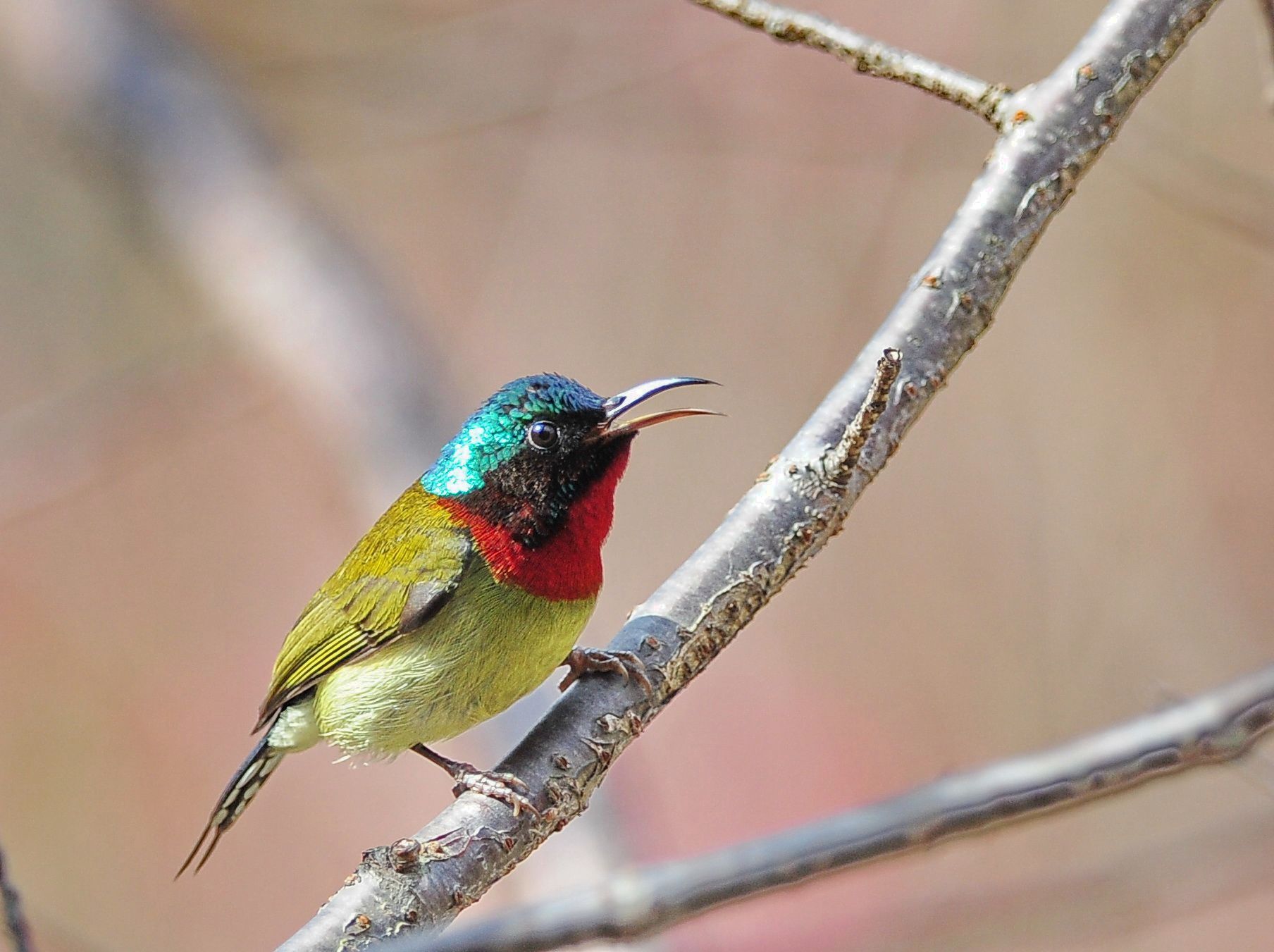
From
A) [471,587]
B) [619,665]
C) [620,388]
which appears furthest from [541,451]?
[620,388]

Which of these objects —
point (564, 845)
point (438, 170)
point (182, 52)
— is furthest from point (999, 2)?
point (564, 845)

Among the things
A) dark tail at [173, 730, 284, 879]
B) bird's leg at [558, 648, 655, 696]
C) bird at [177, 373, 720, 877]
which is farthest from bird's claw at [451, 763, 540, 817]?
dark tail at [173, 730, 284, 879]

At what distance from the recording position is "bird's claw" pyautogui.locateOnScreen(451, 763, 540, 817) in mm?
2574

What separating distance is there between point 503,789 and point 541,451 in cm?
129

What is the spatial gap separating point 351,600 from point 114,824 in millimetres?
5309

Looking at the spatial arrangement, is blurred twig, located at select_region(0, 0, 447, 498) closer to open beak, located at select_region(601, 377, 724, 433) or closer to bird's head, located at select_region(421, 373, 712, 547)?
bird's head, located at select_region(421, 373, 712, 547)

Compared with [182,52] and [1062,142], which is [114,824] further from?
[1062,142]

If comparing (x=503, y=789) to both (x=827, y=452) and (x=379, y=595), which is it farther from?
(x=379, y=595)

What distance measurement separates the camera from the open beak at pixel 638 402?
3.34 metres

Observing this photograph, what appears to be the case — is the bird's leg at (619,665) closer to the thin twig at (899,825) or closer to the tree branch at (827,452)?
the tree branch at (827,452)

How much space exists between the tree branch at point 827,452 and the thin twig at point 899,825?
4.35 feet

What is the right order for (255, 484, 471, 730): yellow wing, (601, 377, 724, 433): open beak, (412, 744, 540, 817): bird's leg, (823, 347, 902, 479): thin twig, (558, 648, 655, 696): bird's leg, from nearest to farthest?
(823, 347, 902, 479): thin twig, (412, 744, 540, 817): bird's leg, (558, 648, 655, 696): bird's leg, (601, 377, 724, 433): open beak, (255, 484, 471, 730): yellow wing

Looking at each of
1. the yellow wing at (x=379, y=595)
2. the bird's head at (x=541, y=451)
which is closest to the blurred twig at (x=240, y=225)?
the yellow wing at (x=379, y=595)

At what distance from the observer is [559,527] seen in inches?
141
